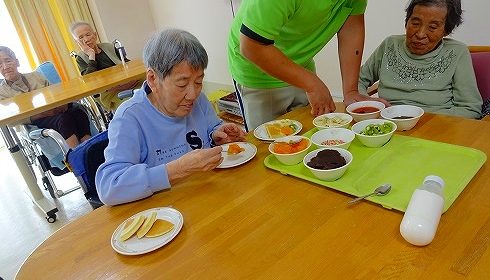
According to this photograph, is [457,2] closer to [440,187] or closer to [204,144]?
[440,187]

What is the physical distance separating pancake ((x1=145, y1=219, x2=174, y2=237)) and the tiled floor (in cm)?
163

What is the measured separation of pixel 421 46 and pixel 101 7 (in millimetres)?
4192

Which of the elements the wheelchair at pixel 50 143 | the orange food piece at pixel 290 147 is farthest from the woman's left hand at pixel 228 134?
the wheelchair at pixel 50 143

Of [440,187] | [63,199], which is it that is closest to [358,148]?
[440,187]

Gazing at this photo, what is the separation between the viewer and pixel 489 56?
154cm

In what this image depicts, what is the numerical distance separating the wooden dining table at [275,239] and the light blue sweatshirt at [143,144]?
0.18 feet

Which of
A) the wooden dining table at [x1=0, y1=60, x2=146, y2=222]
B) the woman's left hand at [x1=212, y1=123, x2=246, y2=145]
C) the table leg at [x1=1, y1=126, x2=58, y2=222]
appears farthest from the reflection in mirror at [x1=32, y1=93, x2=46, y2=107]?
the woman's left hand at [x1=212, y1=123, x2=246, y2=145]

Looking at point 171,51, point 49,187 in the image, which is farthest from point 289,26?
point 49,187

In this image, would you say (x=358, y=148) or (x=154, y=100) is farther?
(x=154, y=100)

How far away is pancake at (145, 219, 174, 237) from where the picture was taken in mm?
846

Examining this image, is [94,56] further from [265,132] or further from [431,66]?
[431,66]

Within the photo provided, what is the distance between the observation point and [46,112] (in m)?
2.80

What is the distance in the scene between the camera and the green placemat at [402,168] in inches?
32.6

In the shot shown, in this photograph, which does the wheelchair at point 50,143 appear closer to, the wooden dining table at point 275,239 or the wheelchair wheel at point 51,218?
the wheelchair wheel at point 51,218
